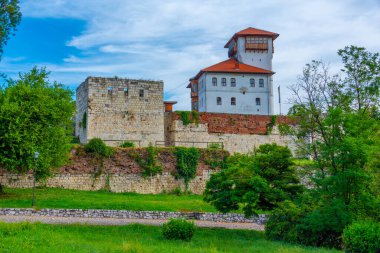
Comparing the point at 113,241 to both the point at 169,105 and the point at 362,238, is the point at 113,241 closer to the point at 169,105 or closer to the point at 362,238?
the point at 362,238

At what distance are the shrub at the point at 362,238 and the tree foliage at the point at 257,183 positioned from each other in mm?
6462

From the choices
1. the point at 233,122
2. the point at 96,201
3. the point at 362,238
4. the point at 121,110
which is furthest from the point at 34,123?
the point at 233,122

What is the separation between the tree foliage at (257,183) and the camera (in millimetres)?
23172

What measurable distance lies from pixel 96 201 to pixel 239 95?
122 ft

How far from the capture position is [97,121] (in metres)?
42.5

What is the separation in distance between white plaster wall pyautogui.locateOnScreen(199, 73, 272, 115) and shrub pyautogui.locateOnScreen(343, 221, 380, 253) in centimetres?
4710

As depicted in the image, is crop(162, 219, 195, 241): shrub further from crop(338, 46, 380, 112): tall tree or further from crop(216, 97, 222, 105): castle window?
crop(216, 97, 222, 105): castle window

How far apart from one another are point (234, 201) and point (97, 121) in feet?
71.3

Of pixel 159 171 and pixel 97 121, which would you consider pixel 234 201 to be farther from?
pixel 97 121

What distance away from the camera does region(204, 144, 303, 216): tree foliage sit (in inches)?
912

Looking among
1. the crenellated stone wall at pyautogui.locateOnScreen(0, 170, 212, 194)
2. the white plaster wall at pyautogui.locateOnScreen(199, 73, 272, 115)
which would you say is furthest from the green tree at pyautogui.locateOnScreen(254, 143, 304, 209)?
the white plaster wall at pyautogui.locateOnScreen(199, 73, 272, 115)

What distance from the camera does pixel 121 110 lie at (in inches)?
1702

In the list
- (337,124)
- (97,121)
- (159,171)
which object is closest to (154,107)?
(97,121)

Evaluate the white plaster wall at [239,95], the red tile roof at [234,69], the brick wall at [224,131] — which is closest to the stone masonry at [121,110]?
the brick wall at [224,131]
